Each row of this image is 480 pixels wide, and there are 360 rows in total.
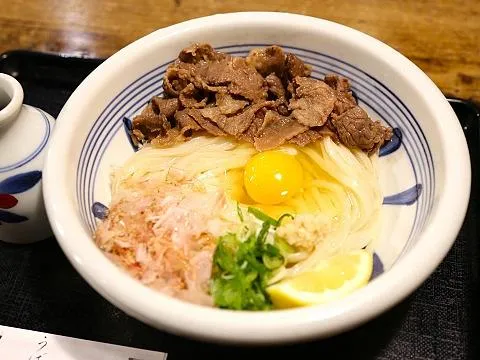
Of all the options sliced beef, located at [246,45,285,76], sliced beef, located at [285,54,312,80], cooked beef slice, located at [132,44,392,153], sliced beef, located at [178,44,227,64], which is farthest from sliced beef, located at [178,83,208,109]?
sliced beef, located at [285,54,312,80]

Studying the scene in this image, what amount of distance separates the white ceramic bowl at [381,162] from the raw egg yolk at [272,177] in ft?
1.08

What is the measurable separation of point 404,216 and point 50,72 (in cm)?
172

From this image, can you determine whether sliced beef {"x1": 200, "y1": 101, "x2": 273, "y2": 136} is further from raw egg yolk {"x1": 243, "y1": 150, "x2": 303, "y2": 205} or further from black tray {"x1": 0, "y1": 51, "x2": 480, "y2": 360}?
black tray {"x1": 0, "y1": 51, "x2": 480, "y2": 360}

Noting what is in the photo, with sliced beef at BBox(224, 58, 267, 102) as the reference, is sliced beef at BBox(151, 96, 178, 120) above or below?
below

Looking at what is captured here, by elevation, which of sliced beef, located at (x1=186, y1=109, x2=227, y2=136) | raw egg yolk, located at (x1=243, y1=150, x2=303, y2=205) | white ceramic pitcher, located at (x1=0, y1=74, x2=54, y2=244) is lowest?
white ceramic pitcher, located at (x1=0, y1=74, x2=54, y2=244)

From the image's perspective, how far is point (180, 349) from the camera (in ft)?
6.05

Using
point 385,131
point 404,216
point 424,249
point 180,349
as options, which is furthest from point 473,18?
point 180,349

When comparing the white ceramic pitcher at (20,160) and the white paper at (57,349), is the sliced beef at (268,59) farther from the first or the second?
the white paper at (57,349)

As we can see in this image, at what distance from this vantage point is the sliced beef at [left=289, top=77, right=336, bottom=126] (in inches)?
82.3

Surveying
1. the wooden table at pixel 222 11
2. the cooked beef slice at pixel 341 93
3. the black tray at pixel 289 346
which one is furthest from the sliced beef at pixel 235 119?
the wooden table at pixel 222 11

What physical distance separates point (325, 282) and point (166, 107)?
2.95 feet

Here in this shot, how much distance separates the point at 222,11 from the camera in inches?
126

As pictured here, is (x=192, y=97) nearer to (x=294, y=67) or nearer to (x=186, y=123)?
(x=186, y=123)

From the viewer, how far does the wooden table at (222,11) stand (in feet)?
9.72
